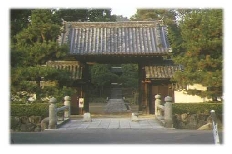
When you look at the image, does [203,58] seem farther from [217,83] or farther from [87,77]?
[87,77]

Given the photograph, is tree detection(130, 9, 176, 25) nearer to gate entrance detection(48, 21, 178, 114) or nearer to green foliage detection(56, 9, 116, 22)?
green foliage detection(56, 9, 116, 22)

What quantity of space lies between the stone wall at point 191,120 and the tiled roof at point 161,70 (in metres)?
3.71

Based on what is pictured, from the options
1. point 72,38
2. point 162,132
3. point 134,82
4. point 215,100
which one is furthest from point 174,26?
point 162,132

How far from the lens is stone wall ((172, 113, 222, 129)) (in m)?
16.8

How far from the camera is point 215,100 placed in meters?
18.0

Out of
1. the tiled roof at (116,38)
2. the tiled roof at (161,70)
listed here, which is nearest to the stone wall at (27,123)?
the tiled roof at (116,38)

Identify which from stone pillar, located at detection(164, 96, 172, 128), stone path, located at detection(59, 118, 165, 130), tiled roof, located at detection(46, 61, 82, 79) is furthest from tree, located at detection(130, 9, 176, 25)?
stone pillar, located at detection(164, 96, 172, 128)

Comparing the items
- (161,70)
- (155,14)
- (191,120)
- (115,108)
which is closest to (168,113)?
(191,120)

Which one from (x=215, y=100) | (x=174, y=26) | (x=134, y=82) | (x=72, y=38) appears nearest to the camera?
(x=215, y=100)

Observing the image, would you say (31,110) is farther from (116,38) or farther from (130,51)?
(116,38)

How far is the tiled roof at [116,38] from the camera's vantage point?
68.9ft

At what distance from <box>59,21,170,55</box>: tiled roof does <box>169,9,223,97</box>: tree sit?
11.7 feet

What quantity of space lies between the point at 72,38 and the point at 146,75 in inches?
211

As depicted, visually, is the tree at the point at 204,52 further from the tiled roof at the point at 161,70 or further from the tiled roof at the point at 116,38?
the tiled roof at the point at 116,38
